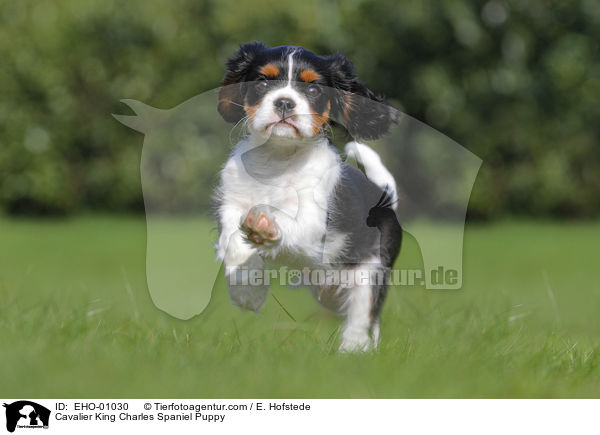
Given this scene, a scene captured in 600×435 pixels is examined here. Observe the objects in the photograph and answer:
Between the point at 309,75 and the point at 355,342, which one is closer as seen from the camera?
the point at 309,75

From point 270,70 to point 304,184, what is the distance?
47cm

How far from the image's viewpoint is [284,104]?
110 inches

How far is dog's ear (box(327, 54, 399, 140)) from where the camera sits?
3.10 metres

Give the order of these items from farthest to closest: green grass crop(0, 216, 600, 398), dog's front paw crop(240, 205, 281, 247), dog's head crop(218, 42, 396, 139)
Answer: dog's head crop(218, 42, 396, 139) < dog's front paw crop(240, 205, 281, 247) < green grass crop(0, 216, 600, 398)

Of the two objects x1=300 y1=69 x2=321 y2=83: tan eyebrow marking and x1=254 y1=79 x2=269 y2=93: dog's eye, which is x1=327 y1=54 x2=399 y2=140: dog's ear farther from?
x1=254 y1=79 x2=269 y2=93: dog's eye

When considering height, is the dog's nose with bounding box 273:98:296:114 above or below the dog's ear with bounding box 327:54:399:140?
below

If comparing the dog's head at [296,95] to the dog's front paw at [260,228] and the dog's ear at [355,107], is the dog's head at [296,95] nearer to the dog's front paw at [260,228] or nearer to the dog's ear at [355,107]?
the dog's ear at [355,107]

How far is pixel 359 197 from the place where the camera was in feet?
10.5

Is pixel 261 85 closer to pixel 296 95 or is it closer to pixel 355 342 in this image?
pixel 296 95

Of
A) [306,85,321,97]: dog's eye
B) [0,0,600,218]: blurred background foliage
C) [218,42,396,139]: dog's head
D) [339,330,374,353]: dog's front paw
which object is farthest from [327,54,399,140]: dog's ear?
[0,0,600,218]: blurred background foliage

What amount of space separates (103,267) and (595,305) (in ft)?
17.4
